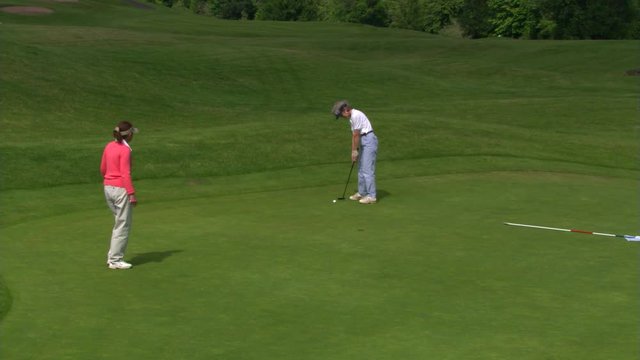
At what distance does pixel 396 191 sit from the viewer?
63.2 feet

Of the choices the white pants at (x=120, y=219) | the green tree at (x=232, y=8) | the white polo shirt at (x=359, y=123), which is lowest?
the green tree at (x=232, y=8)

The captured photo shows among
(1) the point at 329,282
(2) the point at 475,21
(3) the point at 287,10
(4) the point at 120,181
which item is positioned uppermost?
(4) the point at 120,181

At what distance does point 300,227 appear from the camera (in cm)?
1524

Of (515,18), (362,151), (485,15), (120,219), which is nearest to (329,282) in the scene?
(120,219)

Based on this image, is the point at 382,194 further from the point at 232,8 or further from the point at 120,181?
the point at 232,8

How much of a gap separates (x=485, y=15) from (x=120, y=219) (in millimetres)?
92521

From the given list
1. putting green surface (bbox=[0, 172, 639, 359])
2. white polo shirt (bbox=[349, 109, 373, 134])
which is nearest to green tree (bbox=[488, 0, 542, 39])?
white polo shirt (bbox=[349, 109, 373, 134])

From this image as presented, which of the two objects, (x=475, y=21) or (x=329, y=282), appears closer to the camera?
(x=329, y=282)

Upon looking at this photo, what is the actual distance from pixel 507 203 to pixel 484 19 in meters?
85.6

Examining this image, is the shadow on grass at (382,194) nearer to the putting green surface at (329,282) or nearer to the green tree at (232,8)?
the putting green surface at (329,282)

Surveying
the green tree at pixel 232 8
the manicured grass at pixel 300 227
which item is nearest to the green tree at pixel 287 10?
the green tree at pixel 232 8

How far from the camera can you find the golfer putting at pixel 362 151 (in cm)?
1797

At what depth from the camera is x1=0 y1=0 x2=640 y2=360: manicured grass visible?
31.2ft

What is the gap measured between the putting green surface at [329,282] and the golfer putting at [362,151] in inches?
17.6
